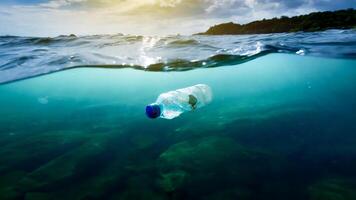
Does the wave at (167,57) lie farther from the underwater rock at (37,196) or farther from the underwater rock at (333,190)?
the underwater rock at (37,196)

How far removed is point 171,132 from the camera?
6.97 metres

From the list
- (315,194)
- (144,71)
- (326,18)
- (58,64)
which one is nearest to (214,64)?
(144,71)

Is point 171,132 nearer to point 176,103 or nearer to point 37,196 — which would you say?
point 176,103

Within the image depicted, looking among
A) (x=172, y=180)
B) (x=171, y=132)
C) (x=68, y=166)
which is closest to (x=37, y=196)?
(x=68, y=166)

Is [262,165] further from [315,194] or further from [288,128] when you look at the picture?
[288,128]

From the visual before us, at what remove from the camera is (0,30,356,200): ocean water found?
14.9 feet

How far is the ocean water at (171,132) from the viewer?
4.54 metres

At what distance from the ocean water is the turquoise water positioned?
0.02 m

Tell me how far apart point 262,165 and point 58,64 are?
9.96 metres

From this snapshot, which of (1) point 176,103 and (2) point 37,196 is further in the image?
(1) point 176,103

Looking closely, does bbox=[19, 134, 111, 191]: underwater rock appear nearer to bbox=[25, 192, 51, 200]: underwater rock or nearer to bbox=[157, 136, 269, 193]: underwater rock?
bbox=[25, 192, 51, 200]: underwater rock

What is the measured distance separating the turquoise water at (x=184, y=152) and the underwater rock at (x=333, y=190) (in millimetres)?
13

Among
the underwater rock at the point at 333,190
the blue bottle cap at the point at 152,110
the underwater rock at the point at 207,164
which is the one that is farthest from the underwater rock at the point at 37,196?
the underwater rock at the point at 333,190

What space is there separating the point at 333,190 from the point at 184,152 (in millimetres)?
2593
